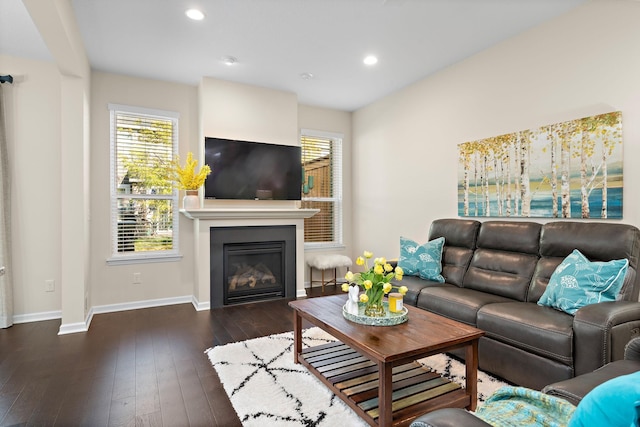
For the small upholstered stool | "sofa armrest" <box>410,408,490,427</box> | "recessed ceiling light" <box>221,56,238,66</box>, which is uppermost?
"recessed ceiling light" <box>221,56,238,66</box>

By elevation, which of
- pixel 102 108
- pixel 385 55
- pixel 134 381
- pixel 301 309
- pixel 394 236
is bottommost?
pixel 134 381

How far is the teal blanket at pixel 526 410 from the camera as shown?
1.21 metres

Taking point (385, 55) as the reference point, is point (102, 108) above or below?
below

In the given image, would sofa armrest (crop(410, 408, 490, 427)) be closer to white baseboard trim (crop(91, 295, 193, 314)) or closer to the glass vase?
the glass vase

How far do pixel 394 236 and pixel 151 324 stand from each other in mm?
3201

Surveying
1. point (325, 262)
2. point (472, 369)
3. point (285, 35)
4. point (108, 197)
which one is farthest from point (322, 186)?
point (472, 369)

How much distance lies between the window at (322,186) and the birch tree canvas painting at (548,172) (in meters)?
2.29

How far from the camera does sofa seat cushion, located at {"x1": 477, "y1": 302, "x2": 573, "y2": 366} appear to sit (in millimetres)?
2057

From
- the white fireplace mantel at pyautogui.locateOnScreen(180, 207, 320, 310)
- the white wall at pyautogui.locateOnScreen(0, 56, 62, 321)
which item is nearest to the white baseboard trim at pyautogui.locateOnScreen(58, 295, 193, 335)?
the white fireplace mantel at pyautogui.locateOnScreen(180, 207, 320, 310)

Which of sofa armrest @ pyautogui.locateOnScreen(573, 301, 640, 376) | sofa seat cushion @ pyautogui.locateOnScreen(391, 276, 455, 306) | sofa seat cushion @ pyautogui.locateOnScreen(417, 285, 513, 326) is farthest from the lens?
sofa seat cushion @ pyautogui.locateOnScreen(391, 276, 455, 306)

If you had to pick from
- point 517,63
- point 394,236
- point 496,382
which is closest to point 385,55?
point 517,63

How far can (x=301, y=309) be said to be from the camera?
2.55 m

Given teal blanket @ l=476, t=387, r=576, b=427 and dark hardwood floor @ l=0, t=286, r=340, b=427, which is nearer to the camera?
teal blanket @ l=476, t=387, r=576, b=427

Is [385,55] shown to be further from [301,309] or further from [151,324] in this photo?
[151,324]
